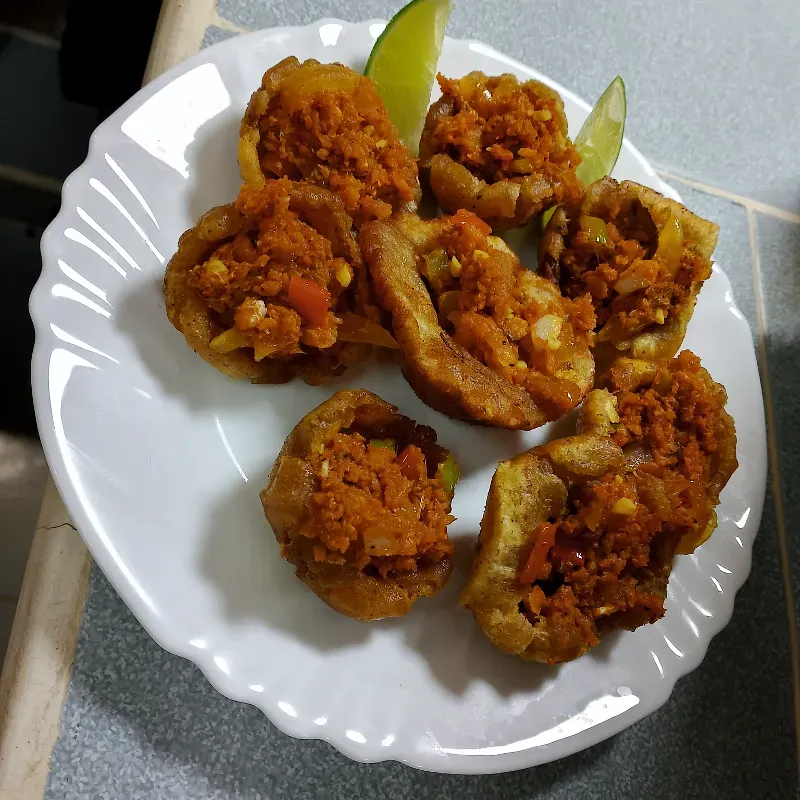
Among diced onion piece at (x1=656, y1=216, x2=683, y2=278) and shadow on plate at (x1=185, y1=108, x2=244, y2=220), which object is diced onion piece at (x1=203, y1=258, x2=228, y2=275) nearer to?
shadow on plate at (x1=185, y1=108, x2=244, y2=220)

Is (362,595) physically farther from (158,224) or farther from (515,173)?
(515,173)

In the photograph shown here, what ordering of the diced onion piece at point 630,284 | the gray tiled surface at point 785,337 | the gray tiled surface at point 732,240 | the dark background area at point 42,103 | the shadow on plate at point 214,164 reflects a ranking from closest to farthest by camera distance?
the shadow on plate at point 214,164 < the diced onion piece at point 630,284 < the dark background area at point 42,103 < the gray tiled surface at point 785,337 < the gray tiled surface at point 732,240

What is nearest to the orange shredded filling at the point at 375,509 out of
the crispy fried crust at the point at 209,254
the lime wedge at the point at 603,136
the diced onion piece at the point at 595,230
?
the crispy fried crust at the point at 209,254

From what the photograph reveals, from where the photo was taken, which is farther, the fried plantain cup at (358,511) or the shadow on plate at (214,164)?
the shadow on plate at (214,164)

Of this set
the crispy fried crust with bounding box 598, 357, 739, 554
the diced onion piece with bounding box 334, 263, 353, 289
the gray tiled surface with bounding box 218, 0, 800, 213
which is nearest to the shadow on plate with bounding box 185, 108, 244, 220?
the diced onion piece with bounding box 334, 263, 353, 289

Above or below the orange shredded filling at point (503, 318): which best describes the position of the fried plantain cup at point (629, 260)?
above

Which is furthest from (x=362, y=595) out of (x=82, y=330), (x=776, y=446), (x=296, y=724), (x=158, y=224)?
(x=776, y=446)

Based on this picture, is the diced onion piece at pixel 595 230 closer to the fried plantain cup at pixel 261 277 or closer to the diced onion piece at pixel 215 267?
the fried plantain cup at pixel 261 277
